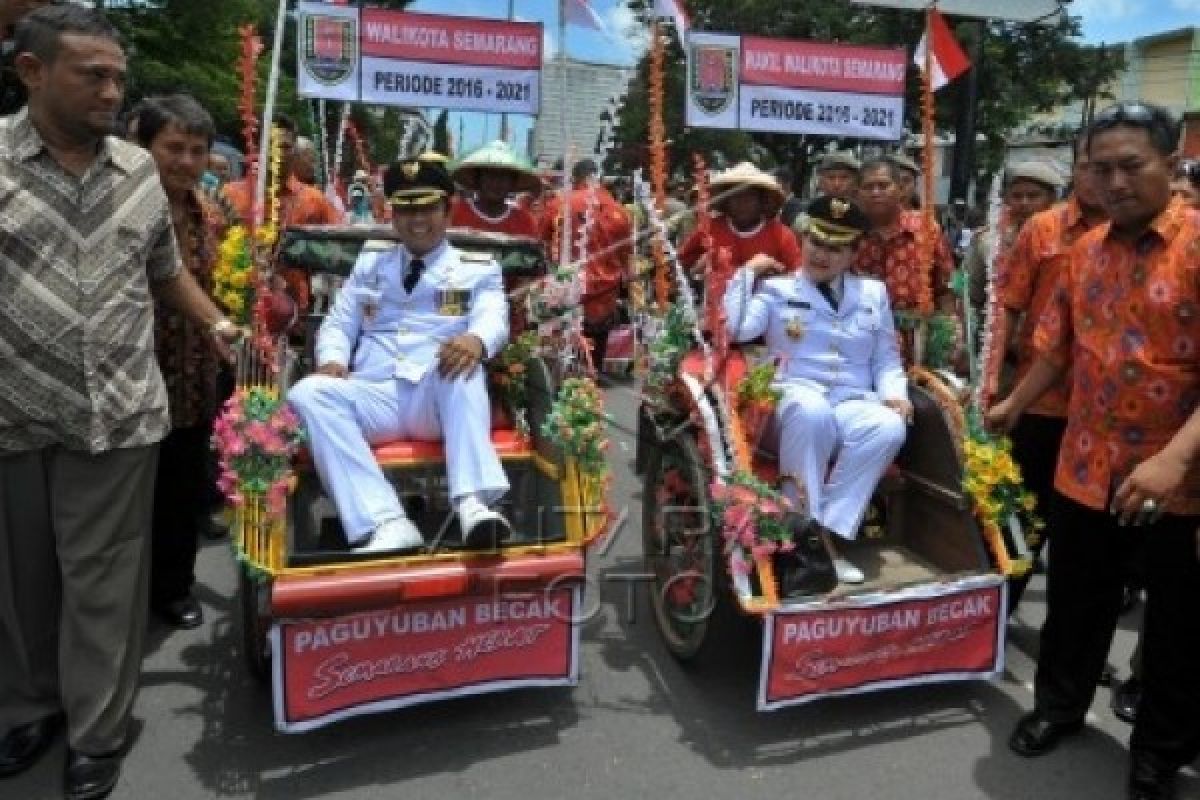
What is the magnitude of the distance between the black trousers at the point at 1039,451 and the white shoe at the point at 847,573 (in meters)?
0.52

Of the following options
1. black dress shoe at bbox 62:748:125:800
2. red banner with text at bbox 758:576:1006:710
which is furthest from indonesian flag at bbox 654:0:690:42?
black dress shoe at bbox 62:748:125:800

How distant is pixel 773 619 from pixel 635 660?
0.84 meters

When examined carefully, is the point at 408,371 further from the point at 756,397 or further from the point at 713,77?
the point at 713,77

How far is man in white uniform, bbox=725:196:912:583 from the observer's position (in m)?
3.45

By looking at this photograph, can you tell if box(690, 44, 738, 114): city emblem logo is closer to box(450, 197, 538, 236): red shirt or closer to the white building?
box(450, 197, 538, 236): red shirt

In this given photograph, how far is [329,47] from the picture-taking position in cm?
621

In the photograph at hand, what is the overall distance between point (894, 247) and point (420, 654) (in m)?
2.65

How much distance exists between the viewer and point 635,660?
3527 mm

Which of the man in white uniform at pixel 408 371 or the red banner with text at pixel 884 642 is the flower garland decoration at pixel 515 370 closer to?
the man in white uniform at pixel 408 371

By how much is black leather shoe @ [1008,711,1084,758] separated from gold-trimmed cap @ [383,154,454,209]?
8.76 ft

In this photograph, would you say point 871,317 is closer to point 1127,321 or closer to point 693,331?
point 693,331

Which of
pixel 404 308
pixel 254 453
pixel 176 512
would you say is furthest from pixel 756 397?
pixel 176 512

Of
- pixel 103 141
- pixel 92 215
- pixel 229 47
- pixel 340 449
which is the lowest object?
pixel 340 449

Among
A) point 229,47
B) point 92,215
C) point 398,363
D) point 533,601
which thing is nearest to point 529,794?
point 533,601
